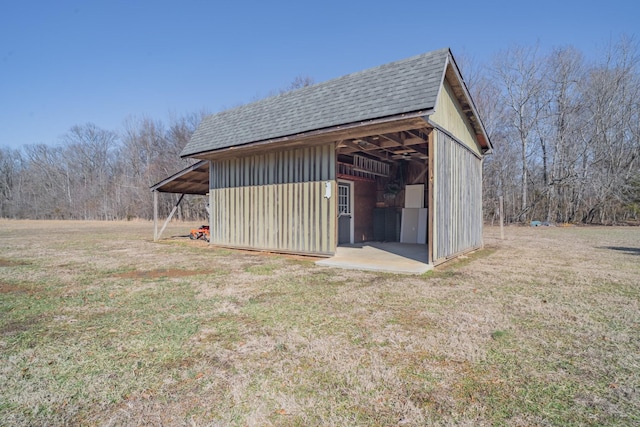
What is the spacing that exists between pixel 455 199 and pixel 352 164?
3.68 meters

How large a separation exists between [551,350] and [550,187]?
76.8ft

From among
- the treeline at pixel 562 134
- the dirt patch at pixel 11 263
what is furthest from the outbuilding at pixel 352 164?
the treeline at pixel 562 134

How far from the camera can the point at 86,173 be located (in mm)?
39938

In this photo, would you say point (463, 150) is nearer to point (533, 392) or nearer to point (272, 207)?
point (272, 207)

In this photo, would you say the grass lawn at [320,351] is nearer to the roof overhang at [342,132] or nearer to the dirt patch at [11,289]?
the dirt patch at [11,289]

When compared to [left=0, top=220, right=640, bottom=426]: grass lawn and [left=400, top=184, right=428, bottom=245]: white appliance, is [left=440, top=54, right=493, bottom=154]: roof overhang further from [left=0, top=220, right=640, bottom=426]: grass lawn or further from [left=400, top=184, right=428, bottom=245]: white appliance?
[left=0, top=220, right=640, bottom=426]: grass lawn

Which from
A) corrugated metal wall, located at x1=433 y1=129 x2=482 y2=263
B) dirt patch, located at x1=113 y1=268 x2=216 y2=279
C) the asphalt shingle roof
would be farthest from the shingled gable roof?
dirt patch, located at x1=113 y1=268 x2=216 y2=279

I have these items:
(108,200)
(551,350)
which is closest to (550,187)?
(551,350)

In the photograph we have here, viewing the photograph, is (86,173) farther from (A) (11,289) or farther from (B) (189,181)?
(A) (11,289)

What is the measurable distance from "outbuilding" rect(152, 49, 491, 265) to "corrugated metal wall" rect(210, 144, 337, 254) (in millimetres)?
28

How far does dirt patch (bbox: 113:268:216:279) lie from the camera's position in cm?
566

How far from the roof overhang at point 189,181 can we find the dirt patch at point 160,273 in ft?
16.9

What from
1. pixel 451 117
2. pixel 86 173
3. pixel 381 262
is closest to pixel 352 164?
pixel 451 117

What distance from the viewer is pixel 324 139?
7547mm
